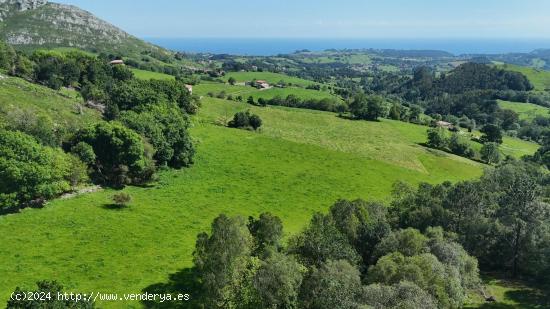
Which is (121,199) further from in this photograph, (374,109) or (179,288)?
(374,109)

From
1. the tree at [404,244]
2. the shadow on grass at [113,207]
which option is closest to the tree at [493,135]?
the tree at [404,244]

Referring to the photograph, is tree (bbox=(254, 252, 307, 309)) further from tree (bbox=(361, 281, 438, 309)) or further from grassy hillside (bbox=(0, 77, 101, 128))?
grassy hillside (bbox=(0, 77, 101, 128))

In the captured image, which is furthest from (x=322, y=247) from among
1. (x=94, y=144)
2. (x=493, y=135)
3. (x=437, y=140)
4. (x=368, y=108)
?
(x=493, y=135)

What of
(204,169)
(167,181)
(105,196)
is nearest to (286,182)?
(204,169)

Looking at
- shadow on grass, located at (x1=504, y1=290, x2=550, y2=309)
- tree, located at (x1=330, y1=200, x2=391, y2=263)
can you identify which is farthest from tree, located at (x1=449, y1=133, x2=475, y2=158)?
tree, located at (x1=330, y1=200, x2=391, y2=263)

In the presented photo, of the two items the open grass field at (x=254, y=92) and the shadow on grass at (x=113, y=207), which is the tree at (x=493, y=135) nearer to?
the open grass field at (x=254, y=92)

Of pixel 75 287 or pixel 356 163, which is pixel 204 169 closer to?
pixel 356 163
